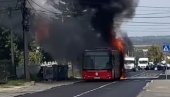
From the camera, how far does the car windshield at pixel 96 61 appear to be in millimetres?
46881

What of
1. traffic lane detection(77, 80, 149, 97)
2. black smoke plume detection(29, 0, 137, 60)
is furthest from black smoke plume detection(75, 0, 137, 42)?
traffic lane detection(77, 80, 149, 97)

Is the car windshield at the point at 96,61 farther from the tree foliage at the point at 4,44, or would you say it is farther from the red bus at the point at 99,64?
the tree foliage at the point at 4,44

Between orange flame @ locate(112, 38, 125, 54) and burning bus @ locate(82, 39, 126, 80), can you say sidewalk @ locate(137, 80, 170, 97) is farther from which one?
orange flame @ locate(112, 38, 125, 54)

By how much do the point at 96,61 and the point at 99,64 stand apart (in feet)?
1.20

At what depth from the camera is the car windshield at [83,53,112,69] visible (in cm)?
4688

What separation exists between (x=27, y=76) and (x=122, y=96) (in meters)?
22.6

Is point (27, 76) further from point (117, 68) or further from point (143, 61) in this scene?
point (143, 61)

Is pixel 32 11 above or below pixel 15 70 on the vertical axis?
above

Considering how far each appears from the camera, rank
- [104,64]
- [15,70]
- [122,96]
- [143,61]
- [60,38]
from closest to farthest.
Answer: [122,96] < [104,64] < [15,70] < [60,38] < [143,61]

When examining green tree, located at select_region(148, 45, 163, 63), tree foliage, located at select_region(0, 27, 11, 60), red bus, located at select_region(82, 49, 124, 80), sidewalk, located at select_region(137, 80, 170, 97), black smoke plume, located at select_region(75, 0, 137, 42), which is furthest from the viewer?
green tree, located at select_region(148, 45, 163, 63)

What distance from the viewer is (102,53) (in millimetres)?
47062

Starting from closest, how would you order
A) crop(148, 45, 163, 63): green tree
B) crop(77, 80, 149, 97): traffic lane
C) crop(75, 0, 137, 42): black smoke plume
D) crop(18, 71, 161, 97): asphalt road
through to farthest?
crop(77, 80, 149, 97): traffic lane → crop(18, 71, 161, 97): asphalt road → crop(75, 0, 137, 42): black smoke plume → crop(148, 45, 163, 63): green tree

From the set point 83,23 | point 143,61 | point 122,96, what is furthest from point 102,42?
point 143,61

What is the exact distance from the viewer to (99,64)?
47062 millimetres
